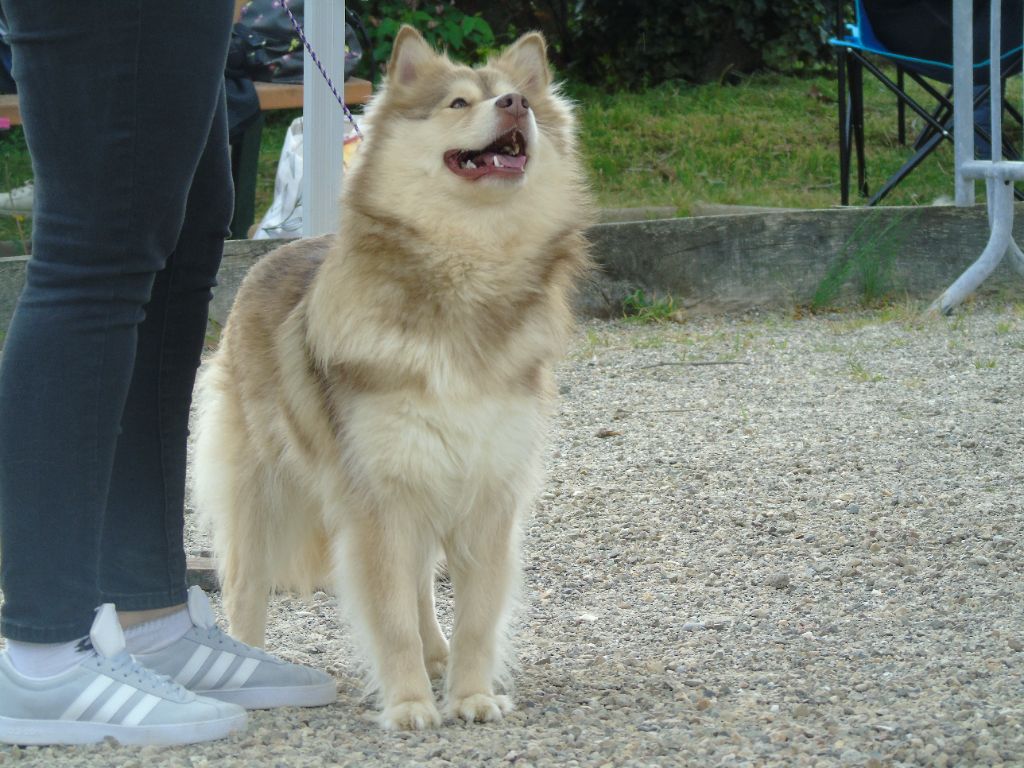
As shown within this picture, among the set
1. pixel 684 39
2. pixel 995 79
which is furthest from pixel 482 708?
pixel 684 39

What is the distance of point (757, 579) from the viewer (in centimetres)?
296

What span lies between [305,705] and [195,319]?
70 centimetres

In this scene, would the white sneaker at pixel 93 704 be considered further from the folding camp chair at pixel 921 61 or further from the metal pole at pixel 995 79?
the folding camp chair at pixel 921 61

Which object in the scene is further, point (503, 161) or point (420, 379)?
point (503, 161)

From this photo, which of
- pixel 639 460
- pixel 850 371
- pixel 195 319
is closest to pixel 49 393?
pixel 195 319

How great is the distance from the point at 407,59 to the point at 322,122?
212 cm

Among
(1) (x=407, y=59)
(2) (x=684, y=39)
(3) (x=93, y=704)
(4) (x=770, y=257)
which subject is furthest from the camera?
(2) (x=684, y=39)

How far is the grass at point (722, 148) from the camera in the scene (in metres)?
7.39

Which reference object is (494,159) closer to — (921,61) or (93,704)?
(93,704)

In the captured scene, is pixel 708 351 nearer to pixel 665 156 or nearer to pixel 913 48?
pixel 913 48

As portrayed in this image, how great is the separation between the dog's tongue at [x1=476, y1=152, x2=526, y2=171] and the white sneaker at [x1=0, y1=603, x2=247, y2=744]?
3.42 feet

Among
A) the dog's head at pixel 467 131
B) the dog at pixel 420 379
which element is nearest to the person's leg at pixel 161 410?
the dog at pixel 420 379

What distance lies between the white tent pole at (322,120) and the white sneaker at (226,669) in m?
2.49

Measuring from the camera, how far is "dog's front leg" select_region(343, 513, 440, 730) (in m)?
2.26
